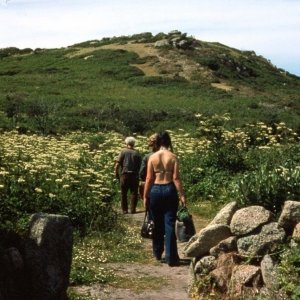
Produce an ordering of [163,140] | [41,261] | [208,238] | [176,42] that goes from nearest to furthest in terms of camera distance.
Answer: [41,261]
[208,238]
[163,140]
[176,42]

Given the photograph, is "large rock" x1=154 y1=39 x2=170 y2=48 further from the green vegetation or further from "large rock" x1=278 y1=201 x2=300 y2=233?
"large rock" x1=278 y1=201 x2=300 y2=233

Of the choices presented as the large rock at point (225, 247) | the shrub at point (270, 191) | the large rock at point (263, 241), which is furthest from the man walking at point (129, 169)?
the large rock at point (263, 241)

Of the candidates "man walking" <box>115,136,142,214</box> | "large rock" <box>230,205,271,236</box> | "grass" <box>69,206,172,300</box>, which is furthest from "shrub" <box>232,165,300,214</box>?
"man walking" <box>115,136,142,214</box>

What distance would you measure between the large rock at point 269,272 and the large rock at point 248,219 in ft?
1.65

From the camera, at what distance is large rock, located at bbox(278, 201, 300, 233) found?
7883 mm

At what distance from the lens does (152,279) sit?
926 centimetres

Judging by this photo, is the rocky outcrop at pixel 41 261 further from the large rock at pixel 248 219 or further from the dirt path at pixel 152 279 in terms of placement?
the large rock at pixel 248 219

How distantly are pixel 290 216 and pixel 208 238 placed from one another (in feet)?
3.41

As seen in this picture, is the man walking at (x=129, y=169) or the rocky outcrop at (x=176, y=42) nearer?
the man walking at (x=129, y=169)

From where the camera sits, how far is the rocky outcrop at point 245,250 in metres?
7.55

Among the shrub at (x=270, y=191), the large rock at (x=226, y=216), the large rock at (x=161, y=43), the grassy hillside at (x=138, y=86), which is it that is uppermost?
the large rock at (x=161, y=43)

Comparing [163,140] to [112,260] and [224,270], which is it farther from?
[224,270]

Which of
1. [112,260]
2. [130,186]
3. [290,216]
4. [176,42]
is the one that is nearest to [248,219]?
[290,216]

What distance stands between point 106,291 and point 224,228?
1609 mm
